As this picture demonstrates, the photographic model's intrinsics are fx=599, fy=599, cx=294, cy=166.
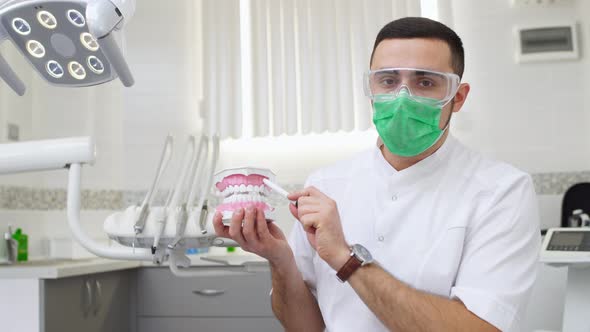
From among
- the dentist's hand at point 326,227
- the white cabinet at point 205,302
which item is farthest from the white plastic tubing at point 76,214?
the white cabinet at point 205,302

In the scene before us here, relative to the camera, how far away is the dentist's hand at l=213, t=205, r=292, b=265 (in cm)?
113

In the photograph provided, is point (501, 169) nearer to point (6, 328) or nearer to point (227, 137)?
point (6, 328)

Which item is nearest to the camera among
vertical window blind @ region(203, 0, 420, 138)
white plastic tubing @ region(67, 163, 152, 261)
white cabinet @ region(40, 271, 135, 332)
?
white plastic tubing @ region(67, 163, 152, 261)

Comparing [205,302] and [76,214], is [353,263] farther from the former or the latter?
[205,302]

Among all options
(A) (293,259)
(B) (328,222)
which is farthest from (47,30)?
(A) (293,259)

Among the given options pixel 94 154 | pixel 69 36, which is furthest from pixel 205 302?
pixel 69 36

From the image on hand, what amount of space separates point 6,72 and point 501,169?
38.5 inches

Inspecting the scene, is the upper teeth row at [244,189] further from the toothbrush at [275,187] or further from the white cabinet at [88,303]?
the white cabinet at [88,303]

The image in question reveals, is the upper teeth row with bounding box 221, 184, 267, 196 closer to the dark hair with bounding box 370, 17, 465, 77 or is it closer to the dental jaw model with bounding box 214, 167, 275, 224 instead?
the dental jaw model with bounding box 214, 167, 275, 224

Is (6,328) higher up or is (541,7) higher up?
(541,7)

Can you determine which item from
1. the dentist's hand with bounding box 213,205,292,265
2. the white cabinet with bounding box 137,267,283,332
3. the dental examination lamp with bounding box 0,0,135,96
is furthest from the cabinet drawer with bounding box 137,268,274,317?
the dental examination lamp with bounding box 0,0,135,96

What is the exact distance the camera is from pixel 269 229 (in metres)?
1.28

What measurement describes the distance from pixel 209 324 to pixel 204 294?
15cm

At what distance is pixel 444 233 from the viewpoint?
125 centimetres
